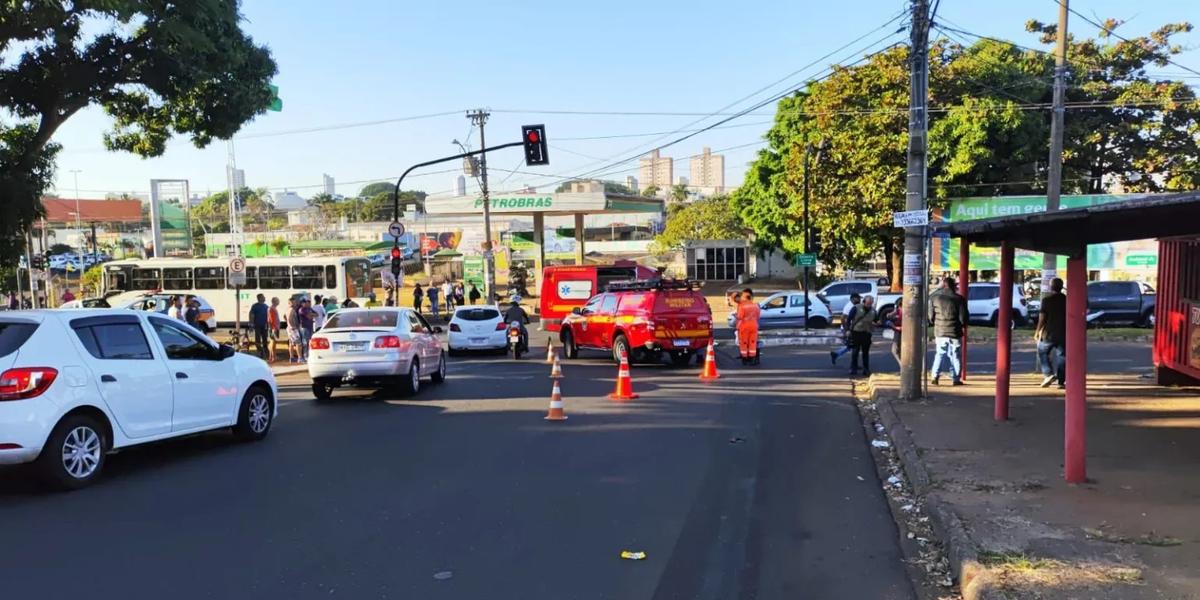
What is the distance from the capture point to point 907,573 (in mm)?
5480

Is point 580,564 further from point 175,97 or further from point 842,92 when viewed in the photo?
point 842,92

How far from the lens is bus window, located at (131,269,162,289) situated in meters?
37.2

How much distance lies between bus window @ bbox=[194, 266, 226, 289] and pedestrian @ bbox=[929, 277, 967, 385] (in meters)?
31.3

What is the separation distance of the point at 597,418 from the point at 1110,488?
6.15m

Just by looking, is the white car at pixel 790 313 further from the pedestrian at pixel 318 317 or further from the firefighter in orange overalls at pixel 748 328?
the pedestrian at pixel 318 317

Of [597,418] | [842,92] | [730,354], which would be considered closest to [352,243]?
[842,92]

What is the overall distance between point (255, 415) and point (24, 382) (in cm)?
305

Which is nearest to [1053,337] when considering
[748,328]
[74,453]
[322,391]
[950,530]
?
[748,328]

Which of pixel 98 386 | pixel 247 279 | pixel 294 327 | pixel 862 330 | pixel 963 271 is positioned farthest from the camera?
pixel 247 279

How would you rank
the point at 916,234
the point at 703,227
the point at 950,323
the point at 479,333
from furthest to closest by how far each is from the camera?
the point at 703,227 → the point at 479,333 → the point at 950,323 → the point at 916,234

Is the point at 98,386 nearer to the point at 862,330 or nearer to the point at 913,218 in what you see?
the point at 913,218

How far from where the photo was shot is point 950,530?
6.00 meters

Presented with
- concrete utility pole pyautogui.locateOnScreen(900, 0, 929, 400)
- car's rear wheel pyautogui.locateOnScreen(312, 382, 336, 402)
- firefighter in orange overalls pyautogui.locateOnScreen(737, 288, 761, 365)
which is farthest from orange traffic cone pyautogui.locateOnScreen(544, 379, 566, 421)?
firefighter in orange overalls pyautogui.locateOnScreen(737, 288, 761, 365)

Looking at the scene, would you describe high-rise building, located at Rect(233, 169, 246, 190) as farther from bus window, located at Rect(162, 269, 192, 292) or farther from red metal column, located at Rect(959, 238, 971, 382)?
red metal column, located at Rect(959, 238, 971, 382)
